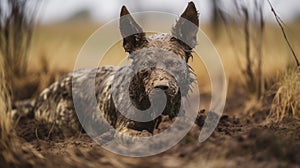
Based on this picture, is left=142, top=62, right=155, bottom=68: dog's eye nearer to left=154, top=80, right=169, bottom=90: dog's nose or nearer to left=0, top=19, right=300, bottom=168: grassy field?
left=154, top=80, right=169, bottom=90: dog's nose

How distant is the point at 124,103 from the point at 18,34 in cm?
310

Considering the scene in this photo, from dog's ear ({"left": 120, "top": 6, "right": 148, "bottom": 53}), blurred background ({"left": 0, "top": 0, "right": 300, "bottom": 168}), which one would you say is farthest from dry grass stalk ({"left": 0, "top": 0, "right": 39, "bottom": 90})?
dog's ear ({"left": 120, "top": 6, "right": 148, "bottom": 53})

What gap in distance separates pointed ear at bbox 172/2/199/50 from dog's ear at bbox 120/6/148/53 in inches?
12.5

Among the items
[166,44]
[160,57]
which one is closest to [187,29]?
[166,44]

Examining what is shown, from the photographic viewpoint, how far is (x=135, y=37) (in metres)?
4.61

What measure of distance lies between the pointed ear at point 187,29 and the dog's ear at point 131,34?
32 centimetres

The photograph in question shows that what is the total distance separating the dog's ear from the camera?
14.8 feet

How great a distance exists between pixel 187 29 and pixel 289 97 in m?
1.20

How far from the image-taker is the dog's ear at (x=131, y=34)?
4.50 m

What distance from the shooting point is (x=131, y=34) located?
4598 millimetres

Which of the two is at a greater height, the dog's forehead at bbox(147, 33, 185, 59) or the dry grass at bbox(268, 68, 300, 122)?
the dog's forehead at bbox(147, 33, 185, 59)

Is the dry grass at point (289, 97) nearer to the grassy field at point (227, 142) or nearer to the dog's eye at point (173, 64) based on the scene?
the grassy field at point (227, 142)

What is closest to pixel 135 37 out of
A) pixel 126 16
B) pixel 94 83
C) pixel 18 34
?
pixel 126 16

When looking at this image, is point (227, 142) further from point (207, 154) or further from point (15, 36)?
point (15, 36)
